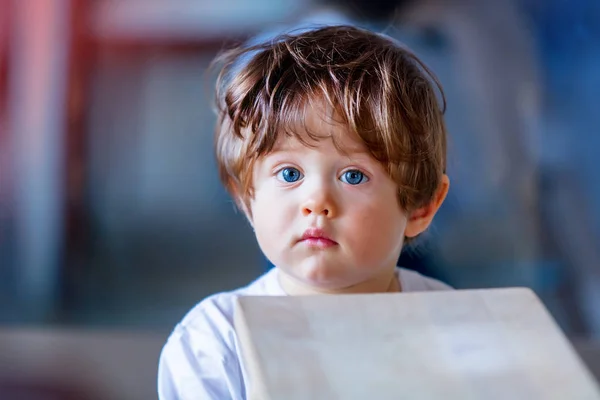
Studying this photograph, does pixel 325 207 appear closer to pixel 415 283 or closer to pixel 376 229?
pixel 376 229

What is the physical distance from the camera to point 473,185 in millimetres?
1809

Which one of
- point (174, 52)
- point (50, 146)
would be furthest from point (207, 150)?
point (50, 146)

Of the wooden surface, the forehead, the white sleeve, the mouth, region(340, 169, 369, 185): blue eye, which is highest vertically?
the forehead

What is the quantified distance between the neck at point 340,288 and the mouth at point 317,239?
7cm

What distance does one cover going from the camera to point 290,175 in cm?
68

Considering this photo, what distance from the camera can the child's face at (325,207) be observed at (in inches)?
26.1

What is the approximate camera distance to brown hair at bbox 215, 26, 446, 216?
681 millimetres

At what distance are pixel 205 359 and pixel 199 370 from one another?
13mm

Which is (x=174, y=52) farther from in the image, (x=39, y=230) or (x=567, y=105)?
(x=567, y=105)

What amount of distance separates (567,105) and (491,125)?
193 mm

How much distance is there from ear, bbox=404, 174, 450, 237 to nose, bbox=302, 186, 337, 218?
123 millimetres

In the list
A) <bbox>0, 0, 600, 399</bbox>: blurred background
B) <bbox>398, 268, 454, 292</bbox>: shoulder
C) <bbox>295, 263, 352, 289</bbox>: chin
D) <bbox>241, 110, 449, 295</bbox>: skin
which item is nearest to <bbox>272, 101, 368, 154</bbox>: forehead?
<bbox>241, 110, 449, 295</bbox>: skin

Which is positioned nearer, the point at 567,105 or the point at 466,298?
the point at 466,298

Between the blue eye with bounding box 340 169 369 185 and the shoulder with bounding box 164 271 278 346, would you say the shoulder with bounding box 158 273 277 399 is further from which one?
the blue eye with bounding box 340 169 369 185
